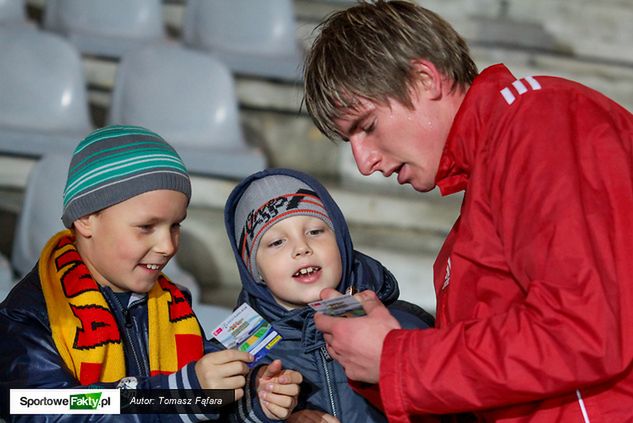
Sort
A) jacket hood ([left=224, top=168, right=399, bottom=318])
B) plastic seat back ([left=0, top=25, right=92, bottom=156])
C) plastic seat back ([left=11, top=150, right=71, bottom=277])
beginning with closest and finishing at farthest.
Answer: jacket hood ([left=224, top=168, right=399, bottom=318]) → plastic seat back ([left=11, top=150, right=71, bottom=277]) → plastic seat back ([left=0, top=25, right=92, bottom=156])

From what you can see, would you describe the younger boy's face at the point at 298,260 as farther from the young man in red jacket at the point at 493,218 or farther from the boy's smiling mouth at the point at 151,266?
the young man in red jacket at the point at 493,218

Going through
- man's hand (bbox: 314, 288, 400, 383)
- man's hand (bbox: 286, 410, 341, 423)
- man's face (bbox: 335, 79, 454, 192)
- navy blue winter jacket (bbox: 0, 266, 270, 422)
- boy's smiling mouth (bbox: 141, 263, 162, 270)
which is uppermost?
man's face (bbox: 335, 79, 454, 192)

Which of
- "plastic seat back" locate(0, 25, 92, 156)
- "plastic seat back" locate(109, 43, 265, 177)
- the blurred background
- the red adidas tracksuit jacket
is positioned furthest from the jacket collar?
"plastic seat back" locate(0, 25, 92, 156)

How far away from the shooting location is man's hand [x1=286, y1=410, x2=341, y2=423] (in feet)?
6.73

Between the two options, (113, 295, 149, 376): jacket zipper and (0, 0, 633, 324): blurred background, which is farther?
(0, 0, 633, 324): blurred background

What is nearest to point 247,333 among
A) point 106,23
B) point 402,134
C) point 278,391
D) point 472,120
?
point 278,391

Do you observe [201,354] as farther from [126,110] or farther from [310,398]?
[126,110]

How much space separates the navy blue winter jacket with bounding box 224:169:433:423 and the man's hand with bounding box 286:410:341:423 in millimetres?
53

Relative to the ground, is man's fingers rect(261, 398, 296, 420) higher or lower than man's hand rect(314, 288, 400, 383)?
lower

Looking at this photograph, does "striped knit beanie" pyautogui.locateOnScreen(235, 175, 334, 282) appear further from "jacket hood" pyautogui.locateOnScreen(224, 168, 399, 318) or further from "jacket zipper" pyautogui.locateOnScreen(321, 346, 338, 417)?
"jacket zipper" pyautogui.locateOnScreen(321, 346, 338, 417)

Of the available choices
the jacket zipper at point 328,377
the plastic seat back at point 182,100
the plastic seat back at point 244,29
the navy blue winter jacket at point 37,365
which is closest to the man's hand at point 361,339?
the navy blue winter jacket at point 37,365

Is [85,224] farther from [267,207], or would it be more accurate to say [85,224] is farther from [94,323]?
[267,207]

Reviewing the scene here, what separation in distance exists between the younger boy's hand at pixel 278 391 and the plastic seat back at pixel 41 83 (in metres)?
2.20

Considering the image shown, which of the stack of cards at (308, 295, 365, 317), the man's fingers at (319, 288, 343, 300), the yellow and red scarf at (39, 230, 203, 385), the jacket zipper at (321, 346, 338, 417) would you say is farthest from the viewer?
the jacket zipper at (321, 346, 338, 417)
